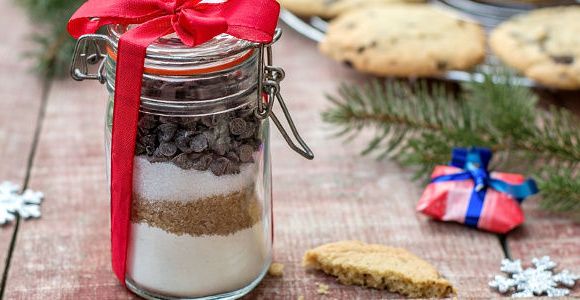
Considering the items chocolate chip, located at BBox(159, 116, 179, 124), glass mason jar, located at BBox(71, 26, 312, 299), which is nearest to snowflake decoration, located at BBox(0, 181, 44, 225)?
glass mason jar, located at BBox(71, 26, 312, 299)

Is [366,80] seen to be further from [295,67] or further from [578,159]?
[578,159]

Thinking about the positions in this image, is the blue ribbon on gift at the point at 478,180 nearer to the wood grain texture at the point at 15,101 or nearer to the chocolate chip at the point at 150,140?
the chocolate chip at the point at 150,140

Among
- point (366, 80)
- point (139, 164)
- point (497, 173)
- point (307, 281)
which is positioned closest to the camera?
point (139, 164)

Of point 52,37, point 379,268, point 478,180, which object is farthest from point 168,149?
point 52,37

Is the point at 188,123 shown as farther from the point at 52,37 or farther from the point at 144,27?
the point at 52,37

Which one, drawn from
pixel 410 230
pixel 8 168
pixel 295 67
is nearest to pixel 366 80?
pixel 295 67

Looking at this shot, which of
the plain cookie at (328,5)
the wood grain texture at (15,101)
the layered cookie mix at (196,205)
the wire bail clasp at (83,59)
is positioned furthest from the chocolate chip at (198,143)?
the plain cookie at (328,5)

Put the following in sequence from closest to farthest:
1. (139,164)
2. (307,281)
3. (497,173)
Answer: (139,164) < (307,281) < (497,173)
